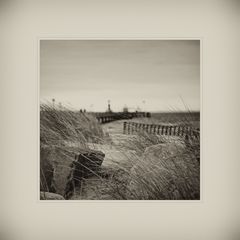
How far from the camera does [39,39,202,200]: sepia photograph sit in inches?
66.9

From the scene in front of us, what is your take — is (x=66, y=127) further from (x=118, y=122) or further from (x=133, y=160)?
(x=133, y=160)

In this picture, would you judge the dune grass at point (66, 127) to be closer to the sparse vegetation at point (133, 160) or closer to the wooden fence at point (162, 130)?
the sparse vegetation at point (133, 160)

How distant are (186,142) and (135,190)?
1.48 feet

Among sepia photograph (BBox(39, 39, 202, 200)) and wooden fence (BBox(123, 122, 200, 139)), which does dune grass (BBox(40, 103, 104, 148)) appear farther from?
wooden fence (BBox(123, 122, 200, 139))

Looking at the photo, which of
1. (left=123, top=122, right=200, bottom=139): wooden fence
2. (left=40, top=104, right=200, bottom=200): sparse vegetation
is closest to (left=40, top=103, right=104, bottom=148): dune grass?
(left=40, top=104, right=200, bottom=200): sparse vegetation

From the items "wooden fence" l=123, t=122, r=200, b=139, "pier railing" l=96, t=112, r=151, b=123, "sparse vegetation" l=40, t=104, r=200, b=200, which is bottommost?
"sparse vegetation" l=40, t=104, r=200, b=200

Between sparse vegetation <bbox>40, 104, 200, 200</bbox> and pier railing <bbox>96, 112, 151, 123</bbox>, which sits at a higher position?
pier railing <bbox>96, 112, 151, 123</bbox>

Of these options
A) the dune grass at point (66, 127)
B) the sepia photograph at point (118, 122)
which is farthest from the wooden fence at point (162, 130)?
the dune grass at point (66, 127)

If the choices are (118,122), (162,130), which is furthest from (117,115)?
(162,130)

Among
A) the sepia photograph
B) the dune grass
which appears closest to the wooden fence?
the sepia photograph
